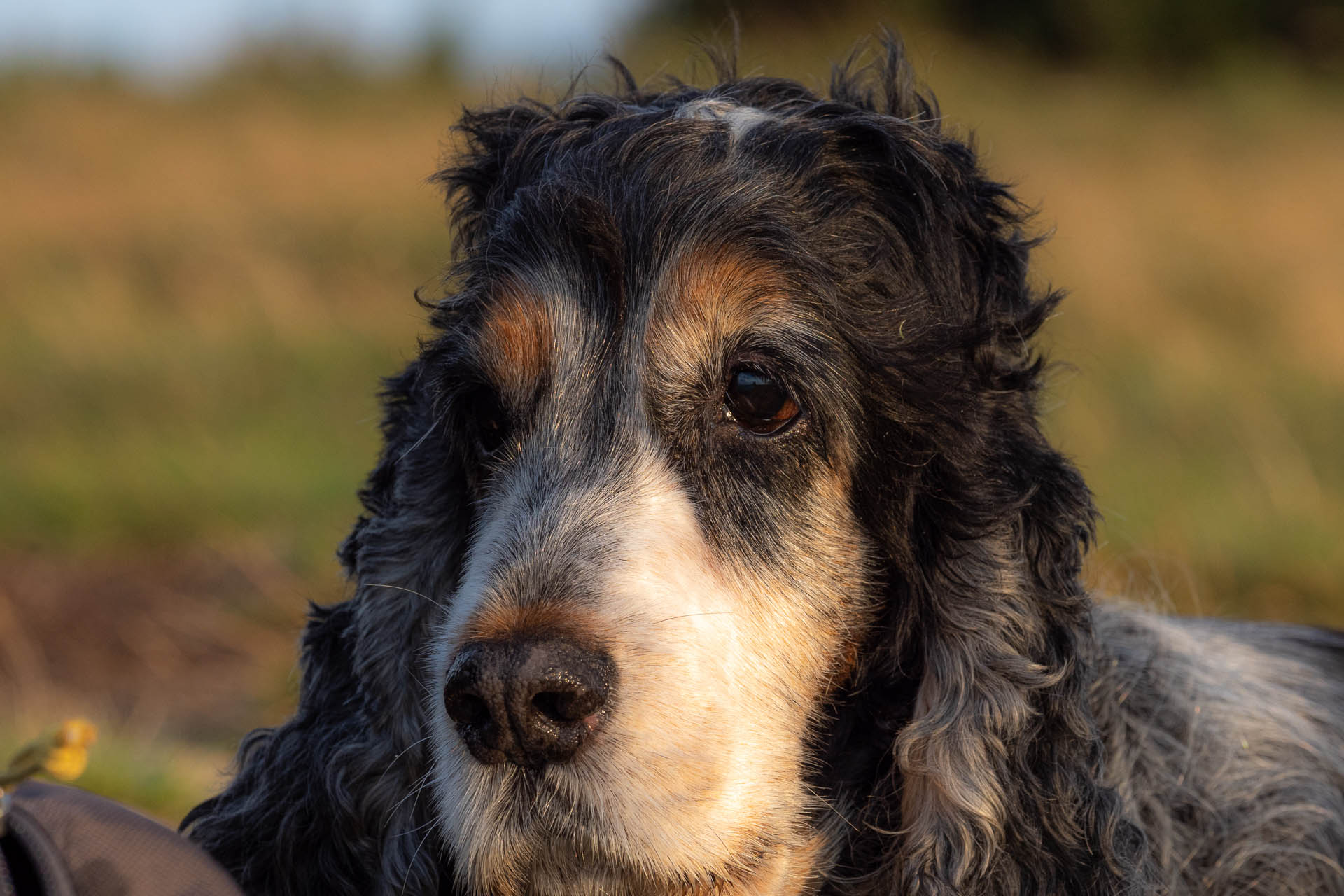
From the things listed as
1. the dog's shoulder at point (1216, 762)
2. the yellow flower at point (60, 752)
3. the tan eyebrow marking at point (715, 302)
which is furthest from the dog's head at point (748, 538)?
the yellow flower at point (60, 752)

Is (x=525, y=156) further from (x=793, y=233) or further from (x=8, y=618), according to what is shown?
(x=8, y=618)

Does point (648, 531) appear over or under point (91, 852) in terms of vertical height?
over

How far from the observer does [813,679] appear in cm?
299

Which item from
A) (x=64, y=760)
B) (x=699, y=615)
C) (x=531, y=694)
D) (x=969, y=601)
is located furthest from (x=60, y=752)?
(x=969, y=601)

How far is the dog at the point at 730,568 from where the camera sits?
2646mm

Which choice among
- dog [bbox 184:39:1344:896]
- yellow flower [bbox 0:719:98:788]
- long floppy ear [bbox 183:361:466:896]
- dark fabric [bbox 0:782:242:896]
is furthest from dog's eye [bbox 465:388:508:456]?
yellow flower [bbox 0:719:98:788]

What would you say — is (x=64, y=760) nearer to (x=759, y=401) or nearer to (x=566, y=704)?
(x=566, y=704)

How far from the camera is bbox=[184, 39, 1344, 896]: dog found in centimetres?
265

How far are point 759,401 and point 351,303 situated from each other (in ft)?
39.3

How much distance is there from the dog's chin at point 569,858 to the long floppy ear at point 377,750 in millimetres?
478

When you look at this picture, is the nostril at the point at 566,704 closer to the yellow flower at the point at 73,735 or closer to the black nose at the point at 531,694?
the black nose at the point at 531,694

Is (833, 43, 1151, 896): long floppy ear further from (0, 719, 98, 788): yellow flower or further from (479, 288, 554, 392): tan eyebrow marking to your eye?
(0, 719, 98, 788): yellow flower

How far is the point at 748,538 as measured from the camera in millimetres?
2924

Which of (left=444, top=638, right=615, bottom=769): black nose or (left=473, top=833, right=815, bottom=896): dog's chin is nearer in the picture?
(left=444, top=638, right=615, bottom=769): black nose
